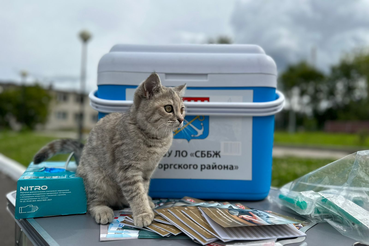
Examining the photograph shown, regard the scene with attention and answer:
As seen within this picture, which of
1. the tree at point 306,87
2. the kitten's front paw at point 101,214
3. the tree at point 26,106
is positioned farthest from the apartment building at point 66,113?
the kitten's front paw at point 101,214

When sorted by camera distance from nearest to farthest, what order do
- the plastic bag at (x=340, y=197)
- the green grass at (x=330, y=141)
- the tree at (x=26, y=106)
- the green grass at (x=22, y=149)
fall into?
the plastic bag at (x=340, y=197) → the green grass at (x=22, y=149) → the green grass at (x=330, y=141) → the tree at (x=26, y=106)

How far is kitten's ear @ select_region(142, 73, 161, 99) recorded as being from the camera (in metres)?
1.09

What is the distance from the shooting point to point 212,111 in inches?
→ 49.3

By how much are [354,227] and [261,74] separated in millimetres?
704

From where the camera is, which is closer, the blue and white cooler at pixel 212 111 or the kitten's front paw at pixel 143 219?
Answer: the kitten's front paw at pixel 143 219

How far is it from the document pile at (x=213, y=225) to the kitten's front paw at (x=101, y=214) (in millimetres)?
29

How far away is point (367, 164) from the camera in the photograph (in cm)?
111

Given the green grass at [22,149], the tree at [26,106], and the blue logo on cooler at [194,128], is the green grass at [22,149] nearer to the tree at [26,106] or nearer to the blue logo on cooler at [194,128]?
the blue logo on cooler at [194,128]

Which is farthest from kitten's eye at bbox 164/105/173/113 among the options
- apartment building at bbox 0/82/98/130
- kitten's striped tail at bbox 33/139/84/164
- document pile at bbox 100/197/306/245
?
apartment building at bbox 0/82/98/130

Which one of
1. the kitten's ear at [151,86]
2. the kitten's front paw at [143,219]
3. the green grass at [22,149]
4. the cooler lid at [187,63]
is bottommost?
the green grass at [22,149]

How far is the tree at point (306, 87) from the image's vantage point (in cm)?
2608

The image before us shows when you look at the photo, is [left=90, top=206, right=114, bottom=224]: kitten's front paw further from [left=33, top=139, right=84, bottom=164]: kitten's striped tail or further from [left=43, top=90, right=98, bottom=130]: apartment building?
[left=43, top=90, right=98, bottom=130]: apartment building

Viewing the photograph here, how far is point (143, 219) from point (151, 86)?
52 cm

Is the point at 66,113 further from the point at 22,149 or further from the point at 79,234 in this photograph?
the point at 79,234
